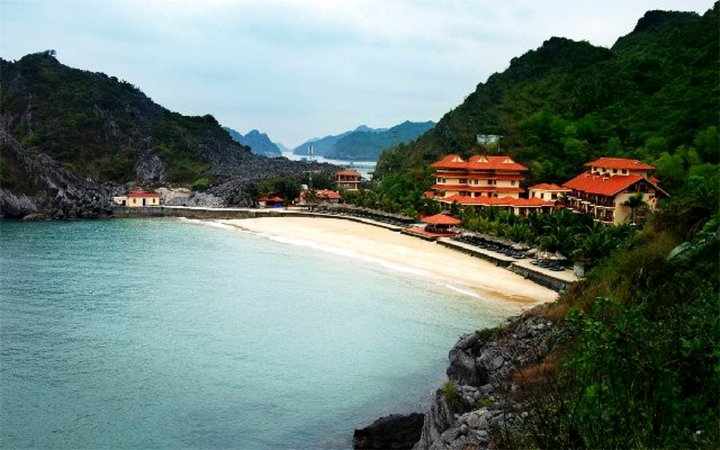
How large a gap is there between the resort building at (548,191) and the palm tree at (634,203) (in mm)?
13436

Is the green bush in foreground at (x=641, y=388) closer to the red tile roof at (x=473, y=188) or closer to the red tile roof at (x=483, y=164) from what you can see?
the red tile roof at (x=473, y=188)

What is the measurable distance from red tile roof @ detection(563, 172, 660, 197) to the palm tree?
1809 millimetres

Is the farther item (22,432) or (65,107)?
(65,107)

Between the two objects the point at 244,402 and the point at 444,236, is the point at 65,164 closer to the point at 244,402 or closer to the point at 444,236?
the point at 444,236

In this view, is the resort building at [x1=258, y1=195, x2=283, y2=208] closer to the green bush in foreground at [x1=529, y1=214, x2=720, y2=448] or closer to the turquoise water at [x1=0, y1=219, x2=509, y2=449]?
the turquoise water at [x1=0, y1=219, x2=509, y2=449]

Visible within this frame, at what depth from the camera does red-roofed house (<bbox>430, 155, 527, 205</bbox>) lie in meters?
70.0

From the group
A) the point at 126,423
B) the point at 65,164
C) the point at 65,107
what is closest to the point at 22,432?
the point at 126,423

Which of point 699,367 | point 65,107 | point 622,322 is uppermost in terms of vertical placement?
point 65,107

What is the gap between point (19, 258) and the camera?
163 feet

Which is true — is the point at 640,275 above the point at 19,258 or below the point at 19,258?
above

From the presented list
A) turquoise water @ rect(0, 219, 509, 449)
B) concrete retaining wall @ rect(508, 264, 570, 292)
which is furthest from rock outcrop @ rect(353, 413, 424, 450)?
concrete retaining wall @ rect(508, 264, 570, 292)

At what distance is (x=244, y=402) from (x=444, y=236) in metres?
38.8

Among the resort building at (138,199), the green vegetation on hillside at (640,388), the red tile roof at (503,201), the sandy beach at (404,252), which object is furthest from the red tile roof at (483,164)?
the green vegetation on hillside at (640,388)

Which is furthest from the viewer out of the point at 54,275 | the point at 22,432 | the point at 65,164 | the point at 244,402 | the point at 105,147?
the point at 105,147
